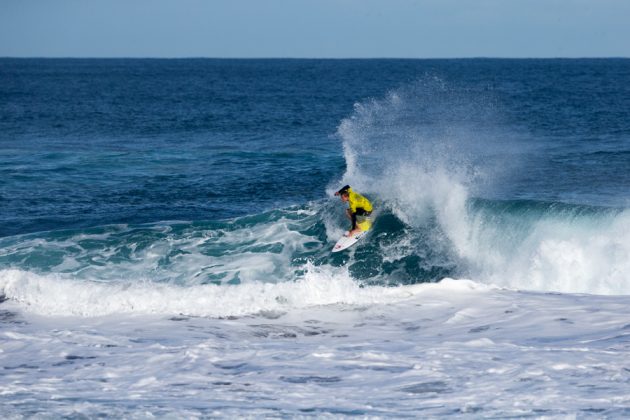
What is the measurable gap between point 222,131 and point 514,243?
85.2ft

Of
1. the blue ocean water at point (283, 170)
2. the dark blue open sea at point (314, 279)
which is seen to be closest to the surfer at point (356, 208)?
the dark blue open sea at point (314, 279)

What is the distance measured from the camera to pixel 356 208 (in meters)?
18.6

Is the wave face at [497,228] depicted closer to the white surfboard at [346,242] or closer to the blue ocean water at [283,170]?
the blue ocean water at [283,170]

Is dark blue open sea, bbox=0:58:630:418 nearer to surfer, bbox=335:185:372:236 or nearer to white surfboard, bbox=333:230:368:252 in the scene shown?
white surfboard, bbox=333:230:368:252

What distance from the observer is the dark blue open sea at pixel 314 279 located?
1104 centimetres

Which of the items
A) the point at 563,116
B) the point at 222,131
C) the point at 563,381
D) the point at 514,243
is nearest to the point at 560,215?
the point at 514,243

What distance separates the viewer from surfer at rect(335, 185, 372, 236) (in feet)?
59.9

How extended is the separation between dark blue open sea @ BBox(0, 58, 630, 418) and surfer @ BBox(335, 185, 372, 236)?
405 mm

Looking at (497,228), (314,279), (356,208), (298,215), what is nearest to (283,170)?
(298,215)

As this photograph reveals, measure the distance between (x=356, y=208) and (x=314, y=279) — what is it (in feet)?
10.5

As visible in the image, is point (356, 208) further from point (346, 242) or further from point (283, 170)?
point (283, 170)

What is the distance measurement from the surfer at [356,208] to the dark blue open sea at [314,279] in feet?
1.33

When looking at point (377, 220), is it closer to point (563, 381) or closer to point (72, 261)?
point (72, 261)

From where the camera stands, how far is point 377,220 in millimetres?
20328
